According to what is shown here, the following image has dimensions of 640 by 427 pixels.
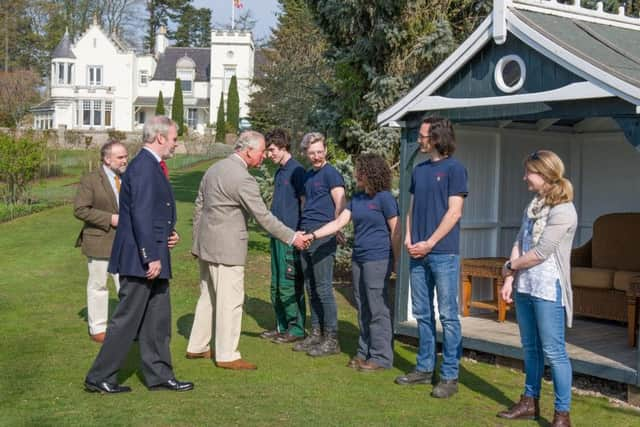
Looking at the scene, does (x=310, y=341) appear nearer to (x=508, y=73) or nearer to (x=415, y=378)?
(x=415, y=378)

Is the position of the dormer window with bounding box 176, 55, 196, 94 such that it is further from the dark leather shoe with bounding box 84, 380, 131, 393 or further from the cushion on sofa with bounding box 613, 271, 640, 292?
the dark leather shoe with bounding box 84, 380, 131, 393

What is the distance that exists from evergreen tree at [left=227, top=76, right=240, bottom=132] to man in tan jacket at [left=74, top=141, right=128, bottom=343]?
45061 mm

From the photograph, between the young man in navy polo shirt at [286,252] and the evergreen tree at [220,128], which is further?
the evergreen tree at [220,128]

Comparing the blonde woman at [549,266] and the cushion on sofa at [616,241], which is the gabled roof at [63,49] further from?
the blonde woman at [549,266]

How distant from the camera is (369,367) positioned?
7137 millimetres

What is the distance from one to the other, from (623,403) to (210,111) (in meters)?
53.1

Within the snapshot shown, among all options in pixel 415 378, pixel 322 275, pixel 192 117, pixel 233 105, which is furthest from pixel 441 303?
pixel 192 117

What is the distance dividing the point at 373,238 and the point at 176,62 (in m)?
55.4

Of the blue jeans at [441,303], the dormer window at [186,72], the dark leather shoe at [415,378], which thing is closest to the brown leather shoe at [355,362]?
the dark leather shoe at [415,378]

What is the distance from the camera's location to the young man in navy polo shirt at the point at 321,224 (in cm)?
754

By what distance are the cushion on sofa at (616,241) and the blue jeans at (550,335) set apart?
→ 3.68 metres

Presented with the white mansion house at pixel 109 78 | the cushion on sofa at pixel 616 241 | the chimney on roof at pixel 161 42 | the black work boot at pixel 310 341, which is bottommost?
the black work boot at pixel 310 341

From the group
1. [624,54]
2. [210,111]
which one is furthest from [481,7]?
[210,111]

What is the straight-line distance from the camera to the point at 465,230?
935 centimetres
